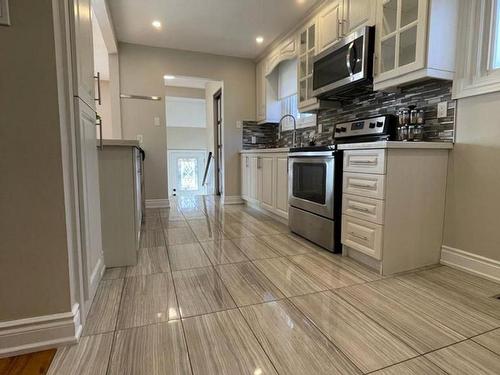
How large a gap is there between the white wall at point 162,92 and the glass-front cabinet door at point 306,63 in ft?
5.04

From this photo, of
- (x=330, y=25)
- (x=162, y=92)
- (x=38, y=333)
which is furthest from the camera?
(x=162, y=92)

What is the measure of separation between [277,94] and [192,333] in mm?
3915

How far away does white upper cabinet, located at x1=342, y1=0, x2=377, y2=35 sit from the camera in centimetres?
233

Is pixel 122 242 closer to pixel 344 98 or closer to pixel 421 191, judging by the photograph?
pixel 421 191

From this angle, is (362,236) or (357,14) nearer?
(362,236)

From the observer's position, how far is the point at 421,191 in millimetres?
2016

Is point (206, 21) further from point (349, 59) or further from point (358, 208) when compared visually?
point (358, 208)

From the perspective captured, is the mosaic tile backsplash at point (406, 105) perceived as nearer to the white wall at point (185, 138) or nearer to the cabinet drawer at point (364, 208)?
the cabinet drawer at point (364, 208)

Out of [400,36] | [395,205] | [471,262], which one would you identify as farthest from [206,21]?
[471,262]

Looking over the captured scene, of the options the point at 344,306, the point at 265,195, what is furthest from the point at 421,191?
the point at 265,195

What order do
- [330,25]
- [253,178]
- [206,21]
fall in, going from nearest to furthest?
[330,25] → [206,21] → [253,178]

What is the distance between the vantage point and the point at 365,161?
2.01 meters

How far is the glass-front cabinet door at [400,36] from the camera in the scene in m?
1.92

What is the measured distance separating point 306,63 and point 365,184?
195 cm
